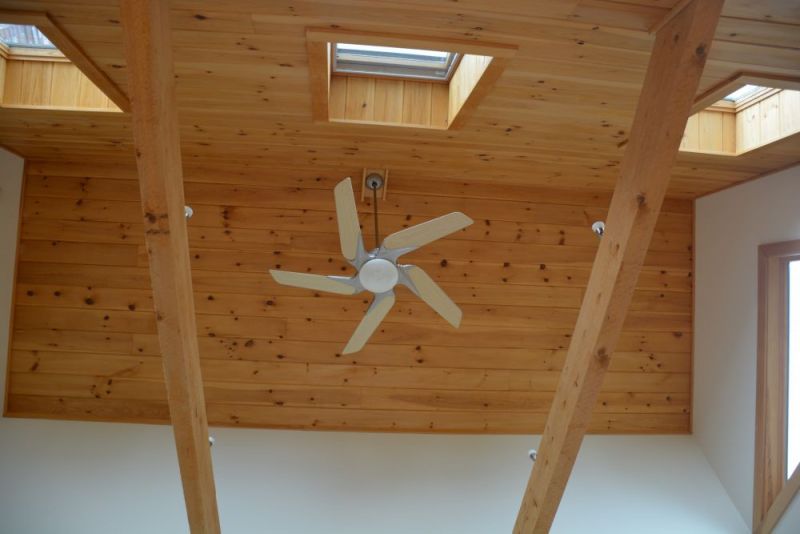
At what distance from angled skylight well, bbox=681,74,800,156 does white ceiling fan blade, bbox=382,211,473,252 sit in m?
1.19

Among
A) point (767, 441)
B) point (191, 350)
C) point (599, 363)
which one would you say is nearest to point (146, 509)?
point (191, 350)

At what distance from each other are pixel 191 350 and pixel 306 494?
184 cm

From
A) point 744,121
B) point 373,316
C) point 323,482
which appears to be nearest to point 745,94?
point 744,121

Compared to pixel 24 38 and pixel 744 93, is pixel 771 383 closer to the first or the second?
pixel 744 93

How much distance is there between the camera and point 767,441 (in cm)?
300

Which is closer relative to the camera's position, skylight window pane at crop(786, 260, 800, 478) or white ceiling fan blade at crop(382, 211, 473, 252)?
white ceiling fan blade at crop(382, 211, 473, 252)

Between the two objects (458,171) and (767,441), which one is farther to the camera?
(458,171)

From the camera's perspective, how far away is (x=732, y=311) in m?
3.32

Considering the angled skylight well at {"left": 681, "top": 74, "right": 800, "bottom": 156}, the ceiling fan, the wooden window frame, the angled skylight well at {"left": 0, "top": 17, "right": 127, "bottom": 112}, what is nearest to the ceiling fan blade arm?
the ceiling fan

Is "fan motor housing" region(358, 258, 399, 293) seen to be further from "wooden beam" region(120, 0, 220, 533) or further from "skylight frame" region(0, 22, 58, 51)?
"skylight frame" region(0, 22, 58, 51)

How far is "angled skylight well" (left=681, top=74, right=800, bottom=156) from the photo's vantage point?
240 centimetres

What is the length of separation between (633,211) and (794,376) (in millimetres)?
2334

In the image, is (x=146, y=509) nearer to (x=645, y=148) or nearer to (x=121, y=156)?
(x=121, y=156)

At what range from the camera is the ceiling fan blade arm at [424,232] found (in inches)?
79.5
